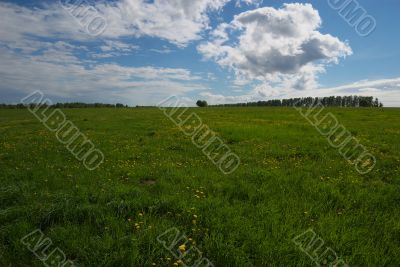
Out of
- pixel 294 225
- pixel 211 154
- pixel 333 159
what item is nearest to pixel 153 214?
pixel 294 225

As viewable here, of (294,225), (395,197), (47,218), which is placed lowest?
(47,218)

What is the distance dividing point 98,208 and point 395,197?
6975 millimetres

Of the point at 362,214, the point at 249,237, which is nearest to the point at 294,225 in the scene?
the point at 249,237

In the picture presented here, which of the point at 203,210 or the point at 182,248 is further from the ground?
the point at 203,210

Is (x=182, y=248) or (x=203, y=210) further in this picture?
(x=203, y=210)

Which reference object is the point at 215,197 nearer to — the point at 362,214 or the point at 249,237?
the point at 249,237

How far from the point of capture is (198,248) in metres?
5.09

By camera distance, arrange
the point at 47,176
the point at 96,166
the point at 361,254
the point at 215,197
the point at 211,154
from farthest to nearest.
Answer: the point at 211,154 < the point at 96,166 < the point at 47,176 < the point at 215,197 < the point at 361,254

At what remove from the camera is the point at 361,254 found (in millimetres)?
5074

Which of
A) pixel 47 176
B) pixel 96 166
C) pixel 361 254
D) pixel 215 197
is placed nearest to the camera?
pixel 361 254

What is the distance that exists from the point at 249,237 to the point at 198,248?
3.09 ft

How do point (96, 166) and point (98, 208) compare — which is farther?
point (96, 166)

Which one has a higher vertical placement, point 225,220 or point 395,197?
point 395,197

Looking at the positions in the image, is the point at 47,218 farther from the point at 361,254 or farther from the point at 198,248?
the point at 361,254
